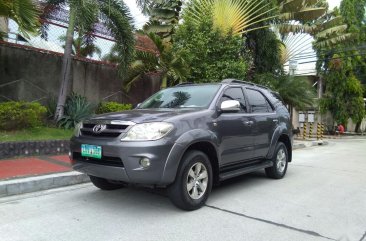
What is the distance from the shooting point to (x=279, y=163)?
289 inches

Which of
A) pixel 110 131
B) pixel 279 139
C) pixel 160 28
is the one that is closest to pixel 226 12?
pixel 160 28

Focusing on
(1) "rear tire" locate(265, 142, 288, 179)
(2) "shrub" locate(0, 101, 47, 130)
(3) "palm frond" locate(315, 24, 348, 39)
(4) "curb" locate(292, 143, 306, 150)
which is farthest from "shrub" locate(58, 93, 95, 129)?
(3) "palm frond" locate(315, 24, 348, 39)

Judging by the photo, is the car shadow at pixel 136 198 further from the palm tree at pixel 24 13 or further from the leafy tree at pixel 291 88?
the leafy tree at pixel 291 88

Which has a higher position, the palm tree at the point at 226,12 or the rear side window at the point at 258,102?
the palm tree at the point at 226,12

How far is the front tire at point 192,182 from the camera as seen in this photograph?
4691 mm

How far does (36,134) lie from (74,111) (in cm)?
166

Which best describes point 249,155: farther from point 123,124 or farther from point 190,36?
point 190,36

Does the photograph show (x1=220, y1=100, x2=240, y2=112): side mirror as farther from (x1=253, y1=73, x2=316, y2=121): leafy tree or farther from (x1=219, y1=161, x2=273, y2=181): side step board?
(x1=253, y1=73, x2=316, y2=121): leafy tree

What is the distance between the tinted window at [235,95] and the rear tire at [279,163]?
1441mm

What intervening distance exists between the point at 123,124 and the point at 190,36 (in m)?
8.73

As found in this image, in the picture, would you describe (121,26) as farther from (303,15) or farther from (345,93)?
(345,93)

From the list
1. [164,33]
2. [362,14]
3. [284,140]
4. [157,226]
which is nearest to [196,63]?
[164,33]

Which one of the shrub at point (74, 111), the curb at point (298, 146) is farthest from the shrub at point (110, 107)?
the curb at point (298, 146)

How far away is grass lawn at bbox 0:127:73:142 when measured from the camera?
7862mm
